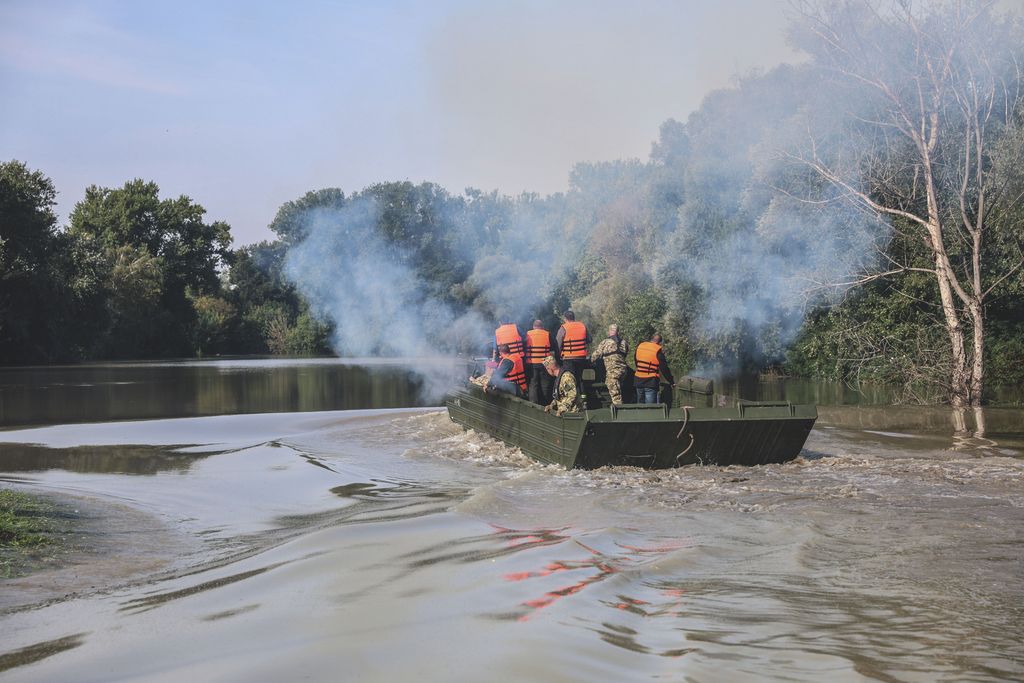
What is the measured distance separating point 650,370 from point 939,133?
42.7ft

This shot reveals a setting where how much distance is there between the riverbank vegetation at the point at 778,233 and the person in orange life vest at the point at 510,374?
36.0ft

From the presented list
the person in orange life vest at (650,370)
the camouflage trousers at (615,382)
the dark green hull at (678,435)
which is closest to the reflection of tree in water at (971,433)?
the dark green hull at (678,435)

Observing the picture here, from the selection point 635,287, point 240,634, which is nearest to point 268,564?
point 240,634

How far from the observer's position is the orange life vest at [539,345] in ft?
52.6

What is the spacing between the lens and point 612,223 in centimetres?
4247

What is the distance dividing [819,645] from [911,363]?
19571 millimetres

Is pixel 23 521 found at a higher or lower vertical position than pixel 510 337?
lower

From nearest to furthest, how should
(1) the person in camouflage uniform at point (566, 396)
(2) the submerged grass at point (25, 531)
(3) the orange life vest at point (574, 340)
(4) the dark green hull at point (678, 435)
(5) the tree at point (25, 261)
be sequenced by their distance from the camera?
(2) the submerged grass at point (25, 531), (4) the dark green hull at point (678, 435), (1) the person in camouflage uniform at point (566, 396), (3) the orange life vest at point (574, 340), (5) the tree at point (25, 261)

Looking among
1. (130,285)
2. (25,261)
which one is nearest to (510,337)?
(25,261)

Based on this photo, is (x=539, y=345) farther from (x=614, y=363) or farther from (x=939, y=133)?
(x=939, y=133)

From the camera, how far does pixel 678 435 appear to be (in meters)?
12.9

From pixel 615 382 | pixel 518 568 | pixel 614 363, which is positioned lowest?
pixel 518 568

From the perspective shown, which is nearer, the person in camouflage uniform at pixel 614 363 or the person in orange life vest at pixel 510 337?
the person in camouflage uniform at pixel 614 363

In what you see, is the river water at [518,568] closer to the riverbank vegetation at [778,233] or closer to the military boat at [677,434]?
the military boat at [677,434]
